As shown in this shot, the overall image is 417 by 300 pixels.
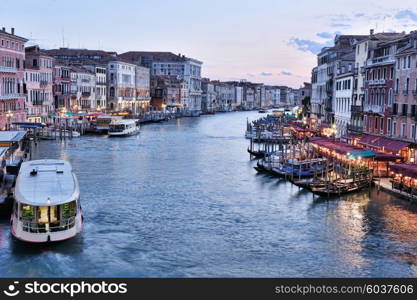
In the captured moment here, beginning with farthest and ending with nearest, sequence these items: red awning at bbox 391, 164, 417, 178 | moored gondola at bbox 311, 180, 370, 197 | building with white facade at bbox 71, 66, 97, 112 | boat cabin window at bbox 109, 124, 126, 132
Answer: building with white facade at bbox 71, 66, 97, 112
boat cabin window at bbox 109, 124, 126, 132
moored gondola at bbox 311, 180, 370, 197
red awning at bbox 391, 164, 417, 178

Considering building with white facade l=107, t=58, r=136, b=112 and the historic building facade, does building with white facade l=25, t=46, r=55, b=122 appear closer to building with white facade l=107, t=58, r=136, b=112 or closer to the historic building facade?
the historic building facade

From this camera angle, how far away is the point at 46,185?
14430 mm

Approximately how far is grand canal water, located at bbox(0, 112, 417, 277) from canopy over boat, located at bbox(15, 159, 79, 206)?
109 centimetres

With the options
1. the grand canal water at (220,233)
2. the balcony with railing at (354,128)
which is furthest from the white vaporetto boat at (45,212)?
the balcony with railing at (354,128)

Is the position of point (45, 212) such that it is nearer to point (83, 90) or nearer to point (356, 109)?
point (356, 109)

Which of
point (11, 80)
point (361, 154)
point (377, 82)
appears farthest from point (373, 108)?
point (11, 80)

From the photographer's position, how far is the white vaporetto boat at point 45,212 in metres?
13.3

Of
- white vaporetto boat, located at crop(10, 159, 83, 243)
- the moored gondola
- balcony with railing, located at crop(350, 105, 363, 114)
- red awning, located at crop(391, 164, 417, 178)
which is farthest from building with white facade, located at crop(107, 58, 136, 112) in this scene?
white vaporetto boat, located at crop(10, 159, 83, 243)

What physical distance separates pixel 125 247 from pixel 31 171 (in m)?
3.70

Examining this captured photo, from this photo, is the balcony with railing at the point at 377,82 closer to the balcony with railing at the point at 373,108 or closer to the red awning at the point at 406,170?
the balcony with railing at the point at 373,108

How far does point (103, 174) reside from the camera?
24.7 m

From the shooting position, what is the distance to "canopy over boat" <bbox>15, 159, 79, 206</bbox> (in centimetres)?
1359

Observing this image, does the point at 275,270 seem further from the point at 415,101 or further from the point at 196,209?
the point at 415,101

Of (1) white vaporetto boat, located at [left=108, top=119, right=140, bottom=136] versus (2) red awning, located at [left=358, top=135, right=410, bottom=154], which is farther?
(1) white vaporetto boat, located at [left=108, top=119, right=140, bottom=136]
